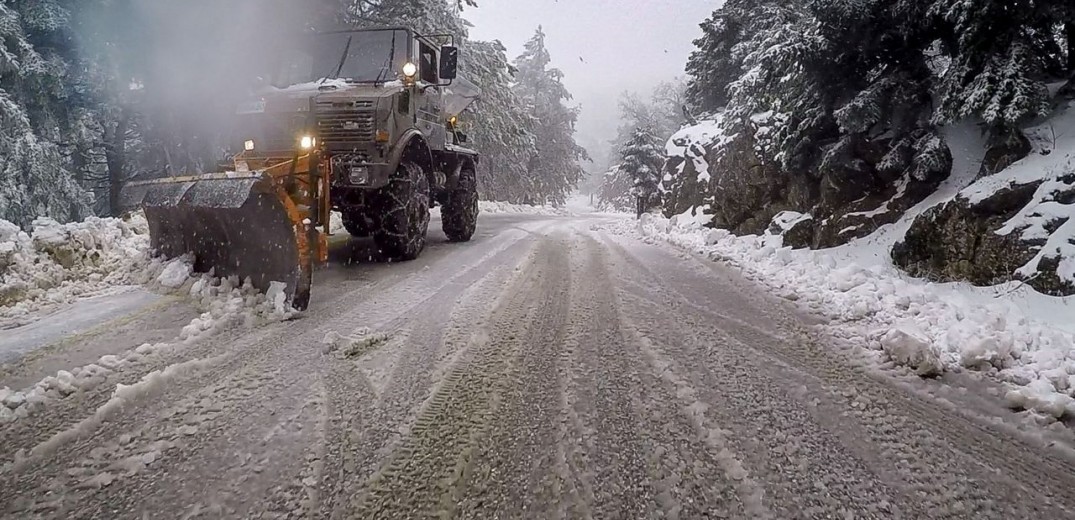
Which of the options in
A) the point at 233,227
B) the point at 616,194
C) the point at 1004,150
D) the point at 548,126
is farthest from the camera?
the point at 616,194

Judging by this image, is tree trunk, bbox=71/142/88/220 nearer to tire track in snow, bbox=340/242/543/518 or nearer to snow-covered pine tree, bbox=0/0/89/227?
snow-covered pine tree, bbox=0/0/89/227

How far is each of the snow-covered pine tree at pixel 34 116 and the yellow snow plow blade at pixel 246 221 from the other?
6134 mm

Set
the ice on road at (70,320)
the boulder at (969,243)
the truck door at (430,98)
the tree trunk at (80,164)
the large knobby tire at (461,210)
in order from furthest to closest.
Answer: the tree trunk at (80,164) < the large knobby tire at (461,210) < the truck door at (430,98) < the boulder at (969,243) < the ice on road at (70,320)

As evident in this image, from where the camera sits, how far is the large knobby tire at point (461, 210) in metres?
8.29

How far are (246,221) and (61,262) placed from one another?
1.75 meters

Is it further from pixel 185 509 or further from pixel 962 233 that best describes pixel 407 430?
pixel 962 233

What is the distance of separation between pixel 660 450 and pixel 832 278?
3626 mm

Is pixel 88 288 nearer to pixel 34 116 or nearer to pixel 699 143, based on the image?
pixel 34 116

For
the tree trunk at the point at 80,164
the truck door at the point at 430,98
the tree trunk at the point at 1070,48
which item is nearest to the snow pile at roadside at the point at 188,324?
the truck door at the point at 430,98

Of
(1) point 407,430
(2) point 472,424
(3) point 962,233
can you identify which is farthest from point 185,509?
(3) point 962,233

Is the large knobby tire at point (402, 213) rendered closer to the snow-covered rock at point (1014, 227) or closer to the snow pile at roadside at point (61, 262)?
the snow pile at roadside at point (61, 262)

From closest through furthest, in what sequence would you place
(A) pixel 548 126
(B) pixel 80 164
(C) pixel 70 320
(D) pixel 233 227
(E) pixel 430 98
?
1. (C) pixel 70 320
2. (D) pixel 233 227
3. (E) pixel 430 98
4. (B) pixel 80 164
5. (A) pixel 548 126

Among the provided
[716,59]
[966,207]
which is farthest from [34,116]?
[716,59]

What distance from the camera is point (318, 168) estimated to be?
14.3 feet
